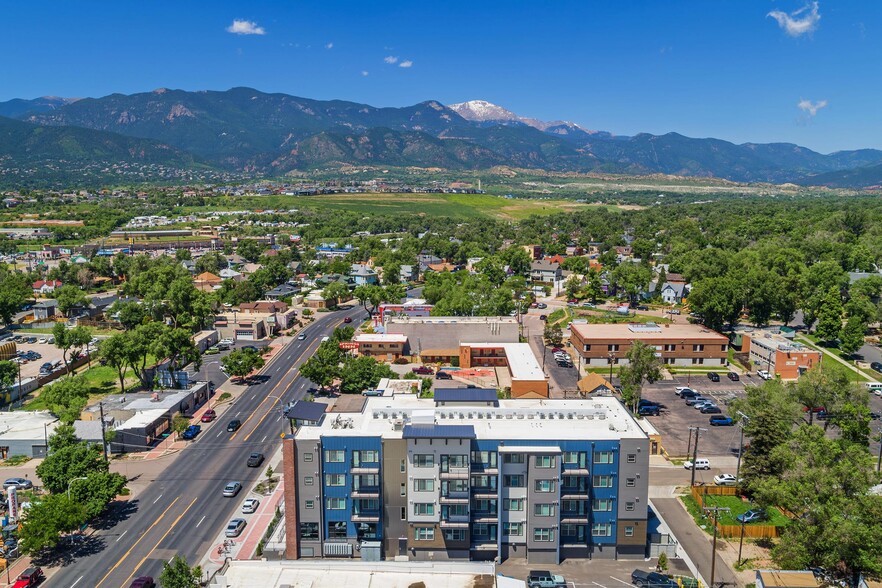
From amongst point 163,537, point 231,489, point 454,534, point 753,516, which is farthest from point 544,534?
point 163,537

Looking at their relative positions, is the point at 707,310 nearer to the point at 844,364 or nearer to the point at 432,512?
the point at 844,364

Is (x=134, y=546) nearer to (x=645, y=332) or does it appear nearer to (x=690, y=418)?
(x=690, y=418)

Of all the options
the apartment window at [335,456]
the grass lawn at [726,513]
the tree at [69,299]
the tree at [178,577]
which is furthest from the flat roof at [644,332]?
the tree at [69,299]

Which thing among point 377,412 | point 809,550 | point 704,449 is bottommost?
point 704,449

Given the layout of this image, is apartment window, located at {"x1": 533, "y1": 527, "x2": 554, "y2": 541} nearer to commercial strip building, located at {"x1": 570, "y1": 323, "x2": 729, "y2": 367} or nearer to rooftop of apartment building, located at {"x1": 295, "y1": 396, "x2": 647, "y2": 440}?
rooftop of apartment building, located at {"x1": 295, "y1": 396, "x2": 647, "y2": 440}

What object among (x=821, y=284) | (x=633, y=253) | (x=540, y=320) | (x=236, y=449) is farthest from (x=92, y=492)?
(x=633, y=253)

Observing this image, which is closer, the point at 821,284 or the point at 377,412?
the point at 377,412

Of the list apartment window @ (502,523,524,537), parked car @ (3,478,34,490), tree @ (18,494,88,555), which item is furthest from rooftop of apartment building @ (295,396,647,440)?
parked car @ (3,478,34,490)
